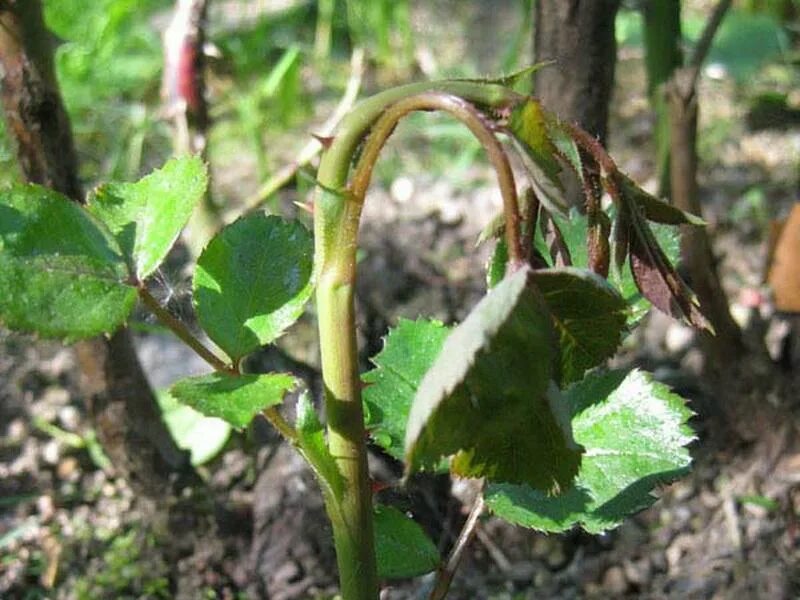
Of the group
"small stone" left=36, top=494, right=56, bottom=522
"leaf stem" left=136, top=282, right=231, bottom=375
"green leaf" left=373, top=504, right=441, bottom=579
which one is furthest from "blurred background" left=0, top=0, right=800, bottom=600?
"green leaf" left=373, top=504, right=441, bottom=579

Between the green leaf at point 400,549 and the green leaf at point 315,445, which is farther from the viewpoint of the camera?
the green leaf at point 400,549

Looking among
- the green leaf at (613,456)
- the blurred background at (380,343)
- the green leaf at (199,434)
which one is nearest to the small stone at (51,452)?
the blurred background at (380,343)

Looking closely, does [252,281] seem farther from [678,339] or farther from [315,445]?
[678,339]

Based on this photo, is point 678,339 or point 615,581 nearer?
point 615,581

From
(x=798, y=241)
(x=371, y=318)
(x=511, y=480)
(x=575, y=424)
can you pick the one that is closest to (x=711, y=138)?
(x=798, y=241)

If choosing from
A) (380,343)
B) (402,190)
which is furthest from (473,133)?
(402,190)

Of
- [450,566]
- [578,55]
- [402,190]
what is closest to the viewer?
[450,566]

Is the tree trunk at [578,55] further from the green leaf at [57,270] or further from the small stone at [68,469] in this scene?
the small stone at [68,469]
